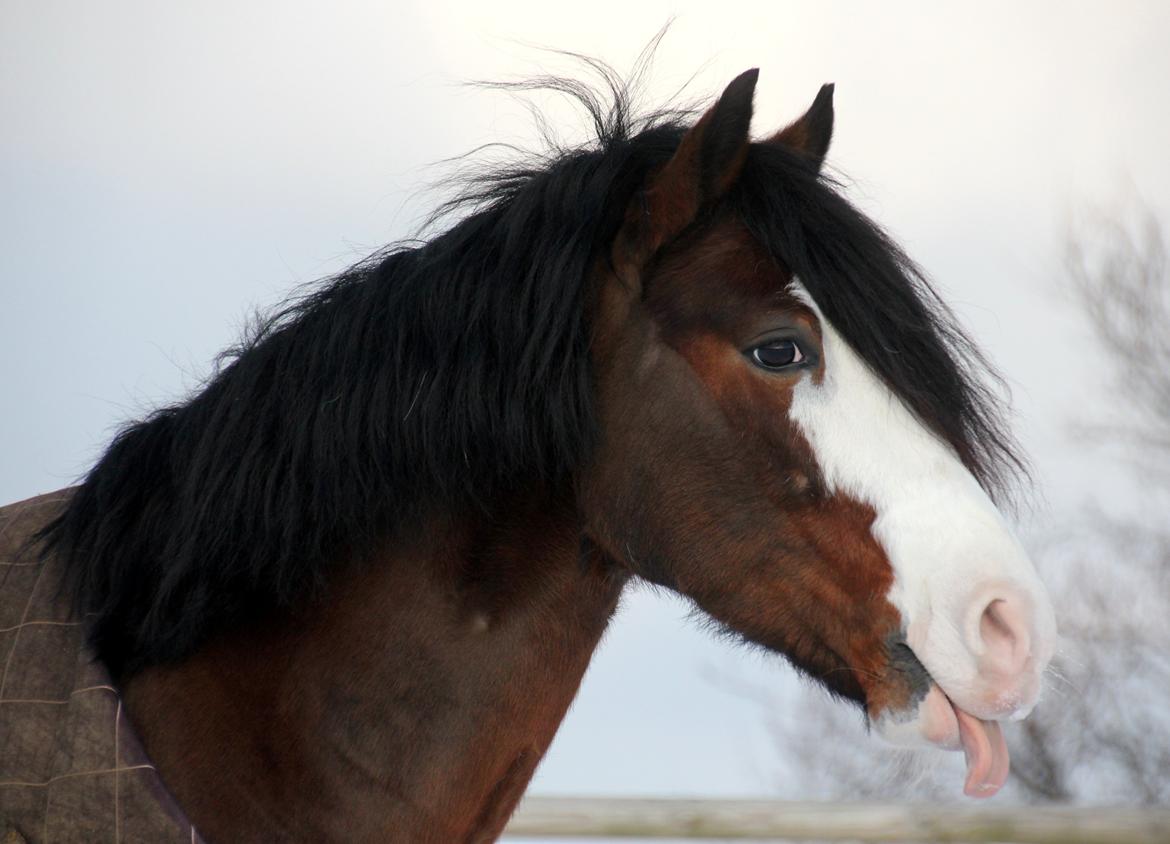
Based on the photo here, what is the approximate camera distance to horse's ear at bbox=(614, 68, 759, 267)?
5.62 ft

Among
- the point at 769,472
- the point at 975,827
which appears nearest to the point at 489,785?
the point at 769,472

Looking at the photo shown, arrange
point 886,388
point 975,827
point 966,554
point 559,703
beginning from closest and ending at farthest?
1. point 966,554
2. point 886,388
3. point 559,703
4. point 975,827

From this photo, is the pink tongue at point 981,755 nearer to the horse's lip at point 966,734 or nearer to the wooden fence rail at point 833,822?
the horse's lip at point 966,734

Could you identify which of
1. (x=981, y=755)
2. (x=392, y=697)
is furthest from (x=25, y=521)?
(x=981, y=755)

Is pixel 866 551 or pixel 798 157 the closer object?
pixel 866 551

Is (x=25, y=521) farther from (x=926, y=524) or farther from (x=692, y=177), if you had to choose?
(x=926, y=524)

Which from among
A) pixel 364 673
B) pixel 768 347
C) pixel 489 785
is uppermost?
pixel 768 347

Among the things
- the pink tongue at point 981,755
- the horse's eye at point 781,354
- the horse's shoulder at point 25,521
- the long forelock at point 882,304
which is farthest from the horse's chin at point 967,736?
the horse's shoulder at point 25,521

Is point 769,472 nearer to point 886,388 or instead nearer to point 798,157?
point 886,388

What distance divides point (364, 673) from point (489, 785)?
0.24 meters

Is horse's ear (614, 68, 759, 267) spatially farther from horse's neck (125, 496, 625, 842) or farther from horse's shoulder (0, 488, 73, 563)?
horse's shoulder (0, 488, 73, 563)

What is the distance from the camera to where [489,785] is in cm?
173

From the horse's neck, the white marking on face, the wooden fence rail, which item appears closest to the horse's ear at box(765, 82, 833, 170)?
the white marking on face

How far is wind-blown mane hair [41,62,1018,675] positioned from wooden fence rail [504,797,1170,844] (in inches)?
83.8
